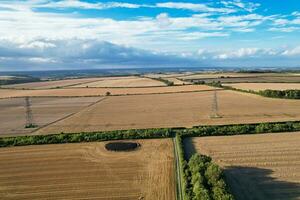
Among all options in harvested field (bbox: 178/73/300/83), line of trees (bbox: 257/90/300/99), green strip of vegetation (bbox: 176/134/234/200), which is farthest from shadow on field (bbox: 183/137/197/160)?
harvested field (bbox: 178/73/300/83)

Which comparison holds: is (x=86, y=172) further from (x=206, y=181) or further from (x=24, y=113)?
(x=24, y=113)

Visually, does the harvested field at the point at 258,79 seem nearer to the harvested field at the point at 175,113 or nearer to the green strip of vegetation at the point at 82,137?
the harvested field at the point at 175,113

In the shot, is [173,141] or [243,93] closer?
[173,141]

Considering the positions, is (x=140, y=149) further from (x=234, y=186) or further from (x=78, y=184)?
(x=234, y=186)

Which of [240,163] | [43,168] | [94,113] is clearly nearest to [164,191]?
[240,163]

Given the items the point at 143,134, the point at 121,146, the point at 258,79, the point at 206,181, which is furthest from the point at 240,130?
the point at 258,79
